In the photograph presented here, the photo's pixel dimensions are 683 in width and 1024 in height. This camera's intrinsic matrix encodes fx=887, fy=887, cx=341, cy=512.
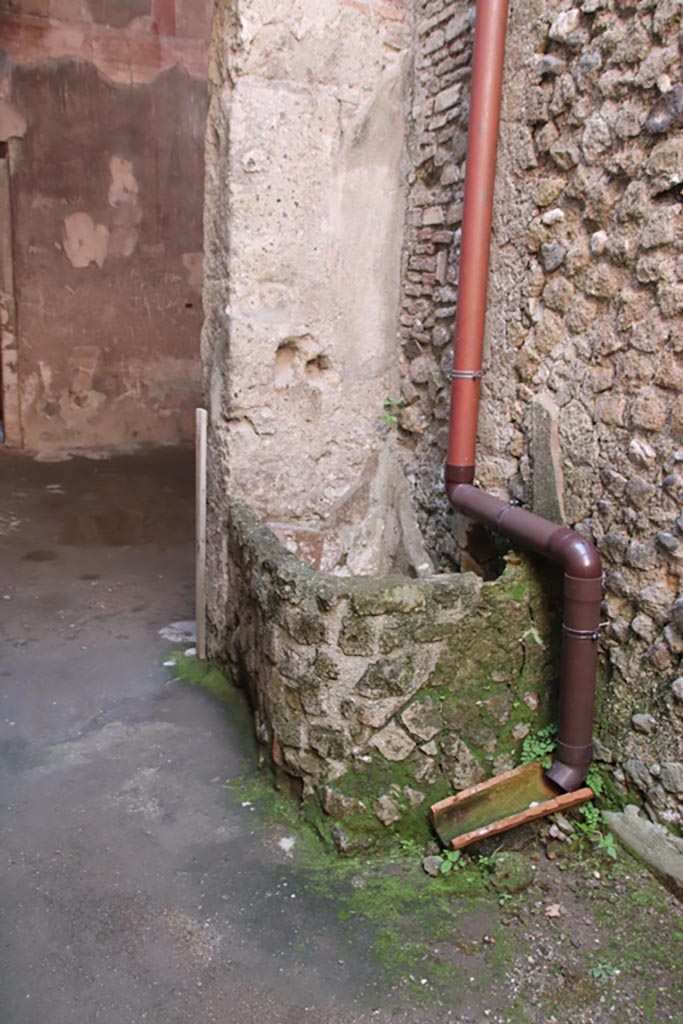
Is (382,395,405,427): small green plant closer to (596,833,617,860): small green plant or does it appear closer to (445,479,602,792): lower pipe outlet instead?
(445,479,602,792): lower pipe outlet

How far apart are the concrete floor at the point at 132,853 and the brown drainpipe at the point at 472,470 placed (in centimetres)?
119

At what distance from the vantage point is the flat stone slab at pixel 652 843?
3.24 meters

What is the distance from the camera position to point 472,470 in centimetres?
421

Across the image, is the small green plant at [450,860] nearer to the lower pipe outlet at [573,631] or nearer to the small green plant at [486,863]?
the small green plant at [486,863]

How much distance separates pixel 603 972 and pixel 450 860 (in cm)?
69

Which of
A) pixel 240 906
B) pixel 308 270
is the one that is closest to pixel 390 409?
pixel 308 270

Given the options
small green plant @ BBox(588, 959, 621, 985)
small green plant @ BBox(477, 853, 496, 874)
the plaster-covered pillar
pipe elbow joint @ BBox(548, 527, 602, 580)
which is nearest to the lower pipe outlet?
pipe elbow joint @ BBox(548, 527, 602, 580)

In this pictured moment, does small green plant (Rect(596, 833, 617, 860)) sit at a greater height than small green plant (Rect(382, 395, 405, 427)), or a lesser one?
lesser

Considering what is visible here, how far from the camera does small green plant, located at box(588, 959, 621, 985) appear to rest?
291 centimetres

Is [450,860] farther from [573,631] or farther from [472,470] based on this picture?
[472,470]

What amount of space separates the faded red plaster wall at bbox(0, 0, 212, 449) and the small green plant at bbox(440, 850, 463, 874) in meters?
7.93

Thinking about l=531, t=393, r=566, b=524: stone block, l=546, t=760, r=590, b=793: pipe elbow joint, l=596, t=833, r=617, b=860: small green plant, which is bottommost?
l=596, t=833, r=617, b=860: small green plant

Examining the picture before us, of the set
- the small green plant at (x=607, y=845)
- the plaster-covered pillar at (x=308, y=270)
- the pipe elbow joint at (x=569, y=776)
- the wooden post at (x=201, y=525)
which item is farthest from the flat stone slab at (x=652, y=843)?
the wooden post at (x=201, y=525)

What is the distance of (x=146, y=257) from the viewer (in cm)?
1008
